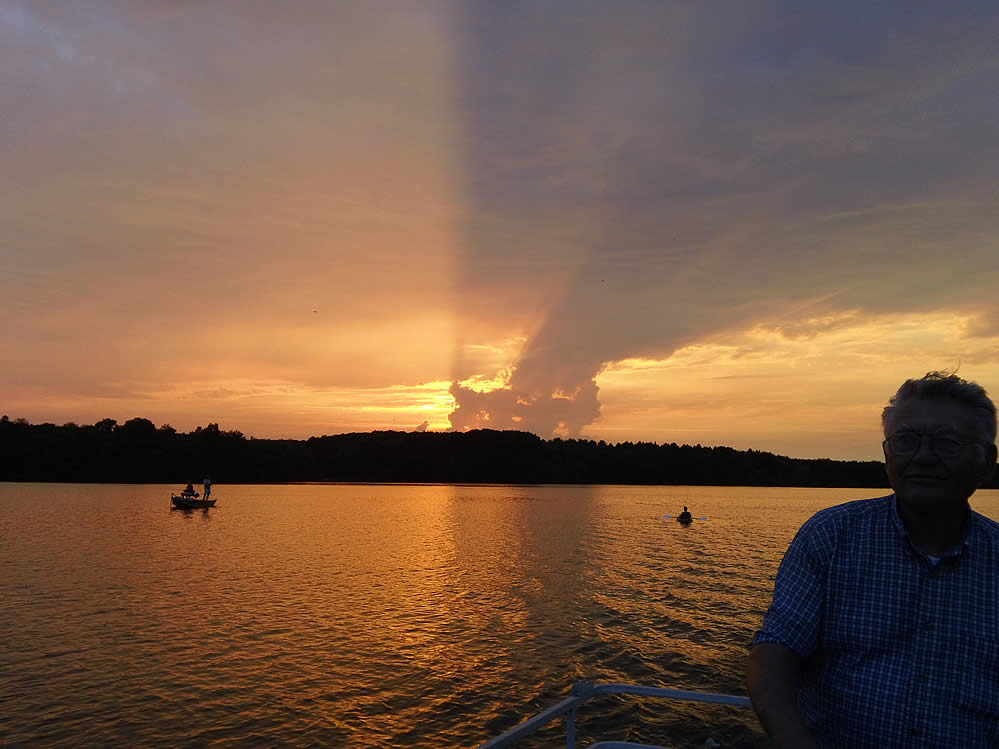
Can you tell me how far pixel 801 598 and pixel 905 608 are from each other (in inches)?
16.3

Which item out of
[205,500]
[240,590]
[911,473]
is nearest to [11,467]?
[205,500]

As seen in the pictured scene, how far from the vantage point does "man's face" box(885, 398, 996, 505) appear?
9.35 feet

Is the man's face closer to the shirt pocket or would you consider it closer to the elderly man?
the elderly man

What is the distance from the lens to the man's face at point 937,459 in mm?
2850

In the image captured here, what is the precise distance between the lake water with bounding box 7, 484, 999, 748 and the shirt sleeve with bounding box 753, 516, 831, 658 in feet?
49.8

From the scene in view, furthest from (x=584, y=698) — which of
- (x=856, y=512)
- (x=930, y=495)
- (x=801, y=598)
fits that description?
(x=930, y=495)

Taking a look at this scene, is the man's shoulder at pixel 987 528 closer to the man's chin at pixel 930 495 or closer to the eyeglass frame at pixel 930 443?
the man's chin at pixel 930 495

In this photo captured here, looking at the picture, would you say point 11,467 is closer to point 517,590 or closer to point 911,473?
point 517,590

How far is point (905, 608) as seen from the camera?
2.86m

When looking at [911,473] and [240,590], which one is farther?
[240,590]

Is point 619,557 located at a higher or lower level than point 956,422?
lower

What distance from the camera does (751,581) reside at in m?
41.4

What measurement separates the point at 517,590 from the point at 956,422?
37958 mm

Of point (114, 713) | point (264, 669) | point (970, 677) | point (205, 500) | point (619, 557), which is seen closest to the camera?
point (970, 677)
